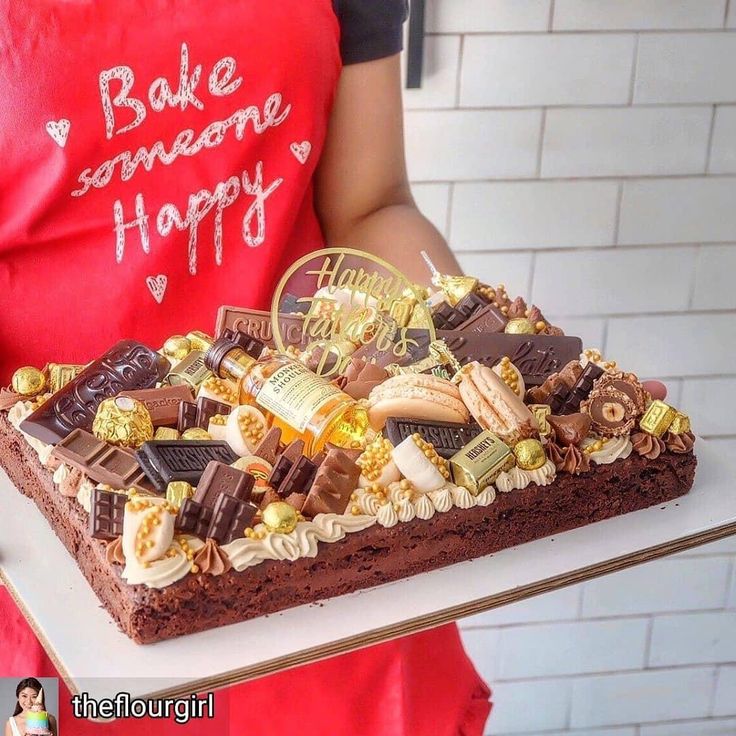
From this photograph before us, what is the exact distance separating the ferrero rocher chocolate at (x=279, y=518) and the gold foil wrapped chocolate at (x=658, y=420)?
478mm

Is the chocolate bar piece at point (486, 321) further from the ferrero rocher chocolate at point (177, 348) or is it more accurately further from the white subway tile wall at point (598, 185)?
the white subway tile wall at point (598, 185)

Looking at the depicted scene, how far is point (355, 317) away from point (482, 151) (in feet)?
2.17

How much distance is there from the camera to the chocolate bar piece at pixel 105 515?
1.02 meters

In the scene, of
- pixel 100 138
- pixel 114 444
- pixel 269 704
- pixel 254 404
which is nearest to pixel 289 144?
pixel 100 138

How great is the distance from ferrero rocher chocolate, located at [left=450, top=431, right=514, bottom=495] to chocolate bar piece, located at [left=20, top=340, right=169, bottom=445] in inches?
14.9

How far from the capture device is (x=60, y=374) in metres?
1.26

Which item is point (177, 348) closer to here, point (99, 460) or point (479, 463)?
point (99, 460)

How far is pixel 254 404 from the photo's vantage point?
1.23 meters

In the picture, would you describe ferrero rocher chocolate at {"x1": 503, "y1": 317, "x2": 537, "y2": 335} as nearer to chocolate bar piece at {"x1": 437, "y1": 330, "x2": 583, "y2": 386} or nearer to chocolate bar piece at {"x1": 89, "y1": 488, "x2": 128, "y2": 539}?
chocolate bar piece at {"x1": 437, "y1": 330, "x2": 583, "y2": 386}

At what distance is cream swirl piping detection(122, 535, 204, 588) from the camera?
38.7 inches

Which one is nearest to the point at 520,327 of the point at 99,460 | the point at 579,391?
the point at 579,391

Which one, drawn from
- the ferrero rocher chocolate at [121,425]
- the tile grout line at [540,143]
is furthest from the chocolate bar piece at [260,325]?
the tile grout line at [540,143]

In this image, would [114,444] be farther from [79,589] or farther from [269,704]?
[269,704]

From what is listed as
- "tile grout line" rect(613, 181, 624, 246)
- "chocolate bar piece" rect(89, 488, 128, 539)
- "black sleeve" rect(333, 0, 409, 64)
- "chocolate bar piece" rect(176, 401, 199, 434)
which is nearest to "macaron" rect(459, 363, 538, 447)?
"chocolate bar piece" rect(176, 401, 199, 434)
